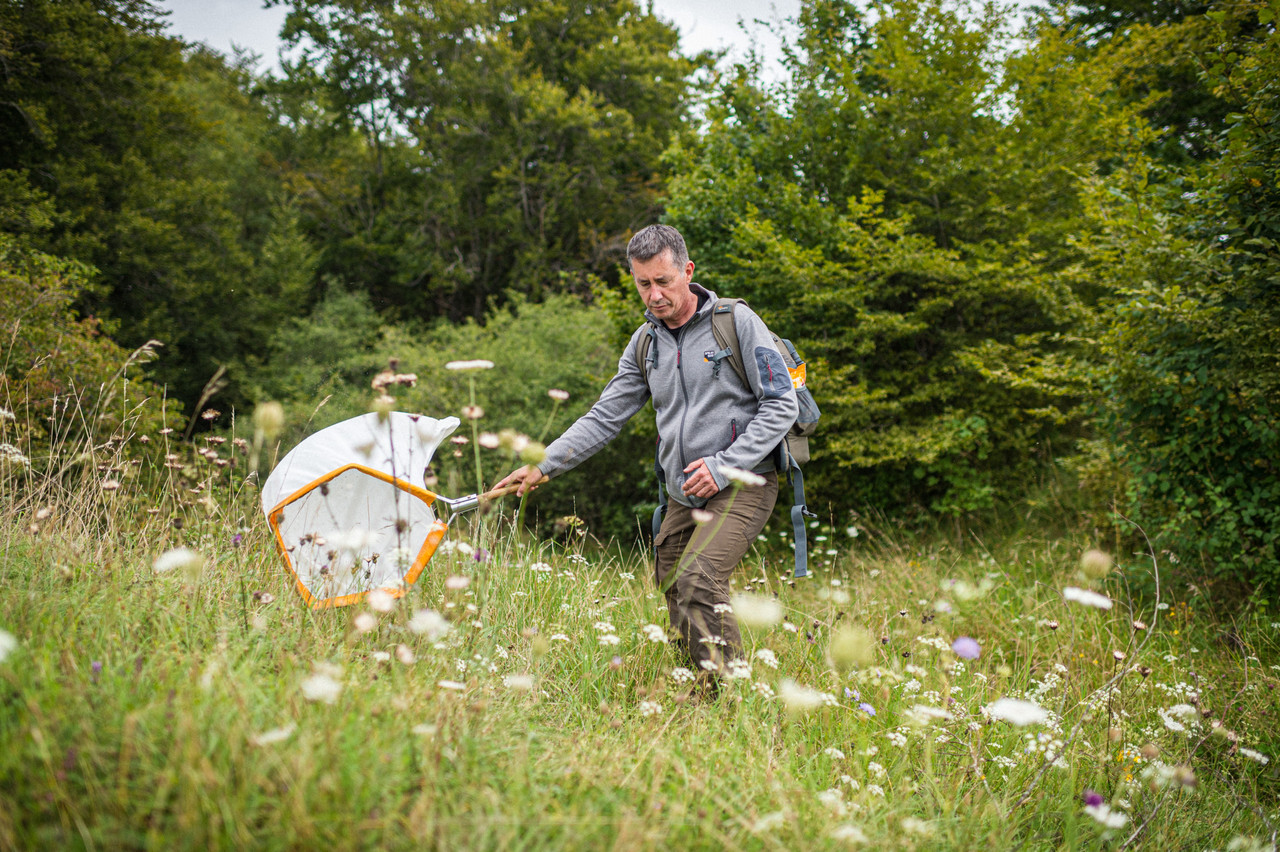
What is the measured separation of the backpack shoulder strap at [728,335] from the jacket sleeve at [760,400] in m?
0.02

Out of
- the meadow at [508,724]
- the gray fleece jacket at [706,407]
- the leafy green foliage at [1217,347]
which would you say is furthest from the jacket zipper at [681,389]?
the leafy green foliage at [1217,347]

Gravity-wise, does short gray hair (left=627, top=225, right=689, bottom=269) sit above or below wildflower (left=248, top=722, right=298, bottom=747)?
above

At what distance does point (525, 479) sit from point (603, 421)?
83 centimetres

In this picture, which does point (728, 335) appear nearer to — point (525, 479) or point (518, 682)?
point (525, 479)

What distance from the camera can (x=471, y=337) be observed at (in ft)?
43.0

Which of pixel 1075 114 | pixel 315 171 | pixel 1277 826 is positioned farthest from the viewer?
pixel 315 171

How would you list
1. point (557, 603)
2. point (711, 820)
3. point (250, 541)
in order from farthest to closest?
point (557, 603) < point (250, 541) < point (711, 820)

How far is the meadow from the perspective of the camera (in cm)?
149

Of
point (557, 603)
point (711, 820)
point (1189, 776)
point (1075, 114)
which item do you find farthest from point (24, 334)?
point (1075, 114)

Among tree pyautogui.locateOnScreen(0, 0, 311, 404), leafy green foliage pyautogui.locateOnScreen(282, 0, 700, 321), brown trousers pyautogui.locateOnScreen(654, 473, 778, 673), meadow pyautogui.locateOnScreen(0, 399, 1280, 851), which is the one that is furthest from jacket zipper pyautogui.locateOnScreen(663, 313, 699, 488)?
leafy green foliage pyautogui.locateOnScreen(282, 0, 700, 321)

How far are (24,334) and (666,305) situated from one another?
7.30 metres

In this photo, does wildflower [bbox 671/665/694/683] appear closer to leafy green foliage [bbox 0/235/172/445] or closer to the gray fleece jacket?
the gray fleece jacket

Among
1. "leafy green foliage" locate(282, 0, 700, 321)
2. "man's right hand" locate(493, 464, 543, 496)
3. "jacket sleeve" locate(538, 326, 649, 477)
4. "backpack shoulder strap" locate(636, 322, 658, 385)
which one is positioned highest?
"leafy green foliage" locate(282, 0, 700, 321)

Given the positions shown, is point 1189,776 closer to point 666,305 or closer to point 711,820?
point 711,820
